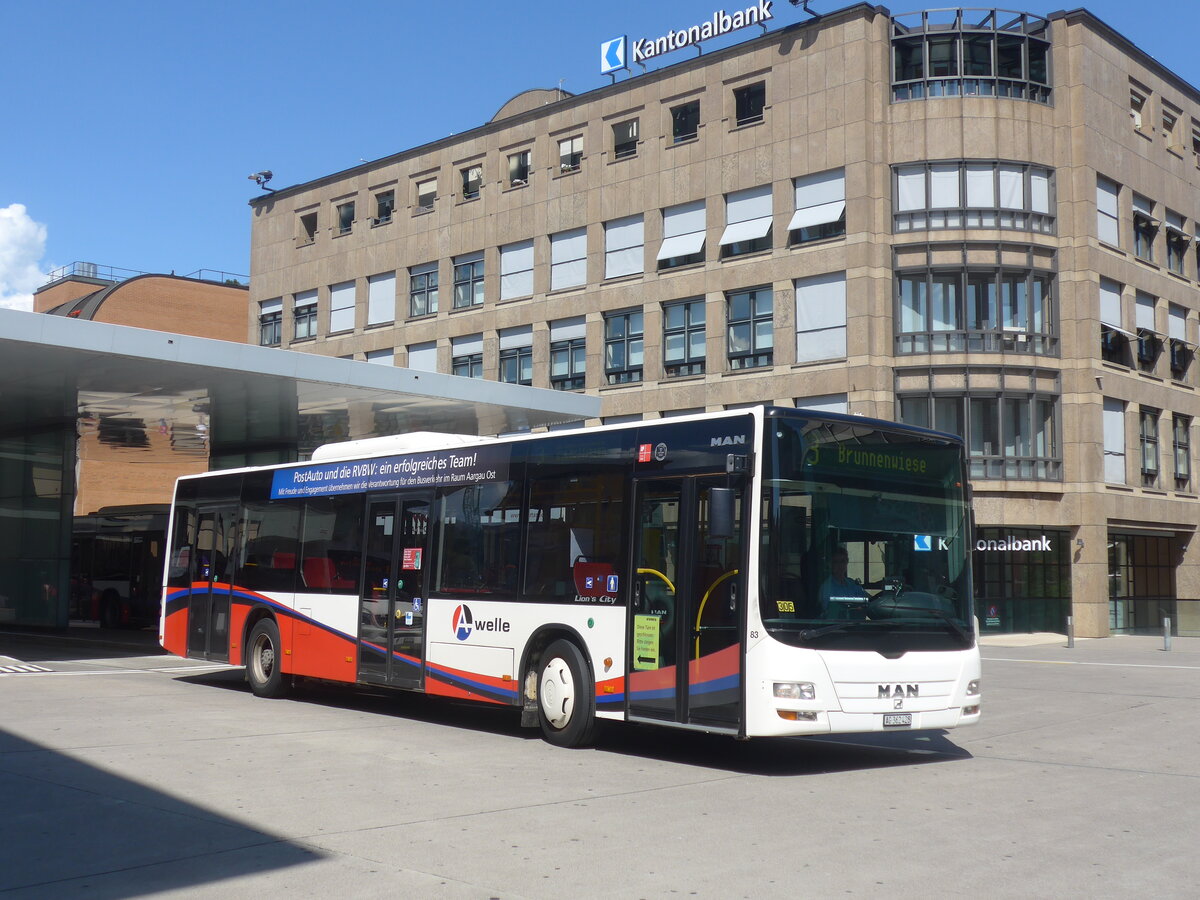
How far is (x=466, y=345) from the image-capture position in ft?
153

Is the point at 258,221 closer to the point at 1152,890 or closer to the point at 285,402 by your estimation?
the point at 285,402

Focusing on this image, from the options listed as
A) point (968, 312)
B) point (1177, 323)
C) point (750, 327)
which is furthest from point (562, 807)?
point (1177, 323)

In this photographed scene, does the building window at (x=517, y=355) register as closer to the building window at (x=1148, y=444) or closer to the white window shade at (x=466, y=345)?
the white window shade at (x=466, y=345)

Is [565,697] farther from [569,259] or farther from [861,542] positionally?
[569,259]

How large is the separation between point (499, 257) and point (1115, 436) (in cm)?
2112

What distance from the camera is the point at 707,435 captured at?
37.2 ft

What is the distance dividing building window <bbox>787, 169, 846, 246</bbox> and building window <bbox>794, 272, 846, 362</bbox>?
4.21 ft

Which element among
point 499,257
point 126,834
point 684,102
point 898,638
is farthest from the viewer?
point 499,257

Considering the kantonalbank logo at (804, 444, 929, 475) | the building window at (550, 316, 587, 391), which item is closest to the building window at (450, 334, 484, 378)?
the building window at (550, 316, 587, 391)

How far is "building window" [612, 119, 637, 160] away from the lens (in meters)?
42.0

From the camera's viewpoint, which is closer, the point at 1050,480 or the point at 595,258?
the point at 1050,480

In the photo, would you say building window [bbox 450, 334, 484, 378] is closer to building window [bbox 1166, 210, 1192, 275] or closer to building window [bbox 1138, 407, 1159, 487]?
building window [bbox 1138, 407, 1159, 487]

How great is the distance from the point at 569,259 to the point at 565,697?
32.3 metres

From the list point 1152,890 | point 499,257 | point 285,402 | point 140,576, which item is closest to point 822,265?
point 499,257
